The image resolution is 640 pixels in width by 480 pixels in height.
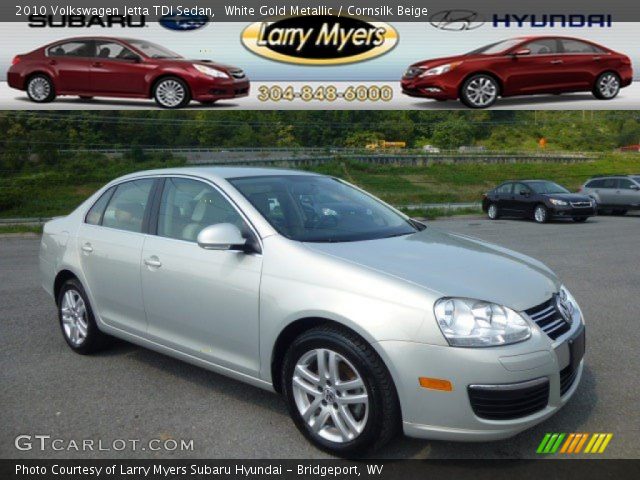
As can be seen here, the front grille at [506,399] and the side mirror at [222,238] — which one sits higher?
the side mirror at [222,238]

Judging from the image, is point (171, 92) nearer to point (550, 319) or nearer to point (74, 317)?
point (74, 317)

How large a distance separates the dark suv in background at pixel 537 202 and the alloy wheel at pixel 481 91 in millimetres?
5341

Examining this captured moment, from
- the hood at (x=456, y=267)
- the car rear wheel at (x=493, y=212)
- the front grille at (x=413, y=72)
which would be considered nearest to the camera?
the hood at (x=456, y=267)

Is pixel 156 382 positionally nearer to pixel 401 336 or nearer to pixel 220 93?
pixel 401 336

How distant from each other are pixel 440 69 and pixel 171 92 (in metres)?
6.20

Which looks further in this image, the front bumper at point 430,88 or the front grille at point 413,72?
the front grille at point 413,72

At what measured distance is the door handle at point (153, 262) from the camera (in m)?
4.19

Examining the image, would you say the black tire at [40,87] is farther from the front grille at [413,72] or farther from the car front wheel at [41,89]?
the front grille at [413,72]

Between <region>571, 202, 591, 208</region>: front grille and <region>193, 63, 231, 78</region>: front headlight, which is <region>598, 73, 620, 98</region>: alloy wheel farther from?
<region>193, 63, 231, 78</region>: front headlight

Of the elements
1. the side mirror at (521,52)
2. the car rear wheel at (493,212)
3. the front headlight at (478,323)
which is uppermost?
the side mirror at (521,52)

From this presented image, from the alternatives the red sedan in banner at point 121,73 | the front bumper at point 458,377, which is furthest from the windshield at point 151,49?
the front bumper at point 458,377

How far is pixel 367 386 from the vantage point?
124 inches

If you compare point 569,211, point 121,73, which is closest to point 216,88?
point 121,73

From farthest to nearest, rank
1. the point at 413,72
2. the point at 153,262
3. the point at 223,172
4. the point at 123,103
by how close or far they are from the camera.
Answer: the point at 413,72 → the point at 123,103 → the point at 223,172 → the point at 153,262
